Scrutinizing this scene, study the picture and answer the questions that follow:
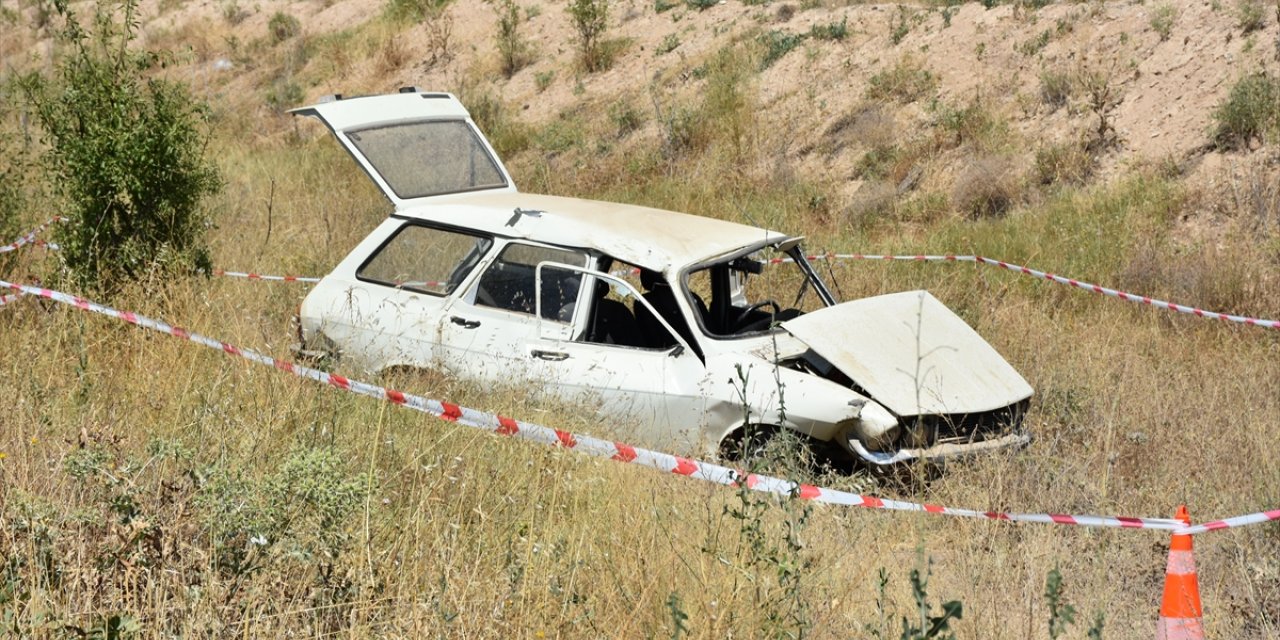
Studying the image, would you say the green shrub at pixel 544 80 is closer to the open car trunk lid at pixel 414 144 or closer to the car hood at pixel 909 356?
the open car trunk lid at pixel 414 144

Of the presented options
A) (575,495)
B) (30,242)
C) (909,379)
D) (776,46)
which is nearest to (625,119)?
(776,46)

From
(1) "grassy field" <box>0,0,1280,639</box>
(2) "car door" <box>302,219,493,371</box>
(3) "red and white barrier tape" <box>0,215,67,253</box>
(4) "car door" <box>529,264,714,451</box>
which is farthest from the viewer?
(3) "red and white barrier tape" <box>0,215,67,253</box>

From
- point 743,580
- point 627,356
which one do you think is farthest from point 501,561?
point 627,356

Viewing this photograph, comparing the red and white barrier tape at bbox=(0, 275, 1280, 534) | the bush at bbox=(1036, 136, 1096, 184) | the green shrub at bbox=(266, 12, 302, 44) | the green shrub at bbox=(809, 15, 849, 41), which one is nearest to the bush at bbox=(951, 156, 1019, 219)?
the bush at bbox=(1036, 136, 1096, 184)

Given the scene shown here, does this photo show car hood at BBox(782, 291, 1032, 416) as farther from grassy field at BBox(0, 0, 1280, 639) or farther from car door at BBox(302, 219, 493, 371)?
car door at BBox(302, 219, 493, 371)

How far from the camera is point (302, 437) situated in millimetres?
5855

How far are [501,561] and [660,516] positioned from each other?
2.61 feet

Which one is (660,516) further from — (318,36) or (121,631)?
(318,36)

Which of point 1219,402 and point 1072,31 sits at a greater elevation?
point 1072,31

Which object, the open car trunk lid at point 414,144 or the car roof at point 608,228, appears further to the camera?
the open car trunk lid at point 414,144

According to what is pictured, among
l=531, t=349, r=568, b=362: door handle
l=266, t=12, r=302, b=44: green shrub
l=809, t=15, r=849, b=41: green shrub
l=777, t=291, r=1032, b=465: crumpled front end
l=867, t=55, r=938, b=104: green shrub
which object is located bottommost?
l=777, t=291, r=1032, b=465: crumpled front end

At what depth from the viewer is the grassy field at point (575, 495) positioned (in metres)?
4.37

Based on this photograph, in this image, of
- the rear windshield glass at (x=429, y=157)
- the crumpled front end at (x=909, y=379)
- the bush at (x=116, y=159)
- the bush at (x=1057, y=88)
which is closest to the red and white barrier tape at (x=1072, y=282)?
the bush at (x=116, y=159)

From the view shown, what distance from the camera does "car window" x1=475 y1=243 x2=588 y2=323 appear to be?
23.8 ft
